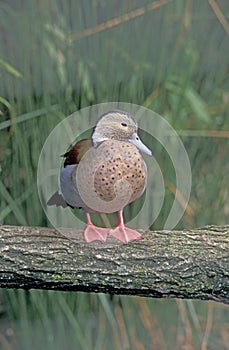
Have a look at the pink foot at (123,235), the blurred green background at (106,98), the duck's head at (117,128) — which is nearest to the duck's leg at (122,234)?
the pink foot at (123,235)

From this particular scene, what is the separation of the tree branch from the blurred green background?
37 centimetres

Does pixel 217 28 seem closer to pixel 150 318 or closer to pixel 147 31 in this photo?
pixel 147 31

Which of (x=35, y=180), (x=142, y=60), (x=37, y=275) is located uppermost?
(x=142, y=60)

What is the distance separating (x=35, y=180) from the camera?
37.1 inches

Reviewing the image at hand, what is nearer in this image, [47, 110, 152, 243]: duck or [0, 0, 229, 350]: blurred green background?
[47, 110, 152, 243]: duck

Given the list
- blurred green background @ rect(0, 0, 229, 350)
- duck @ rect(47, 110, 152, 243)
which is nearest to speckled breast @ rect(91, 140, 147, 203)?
duck @ rect(47, 110, 152, 243)

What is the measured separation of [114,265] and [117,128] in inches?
5.3

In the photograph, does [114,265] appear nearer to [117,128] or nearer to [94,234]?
[94,234]

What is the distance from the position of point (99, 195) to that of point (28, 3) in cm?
49

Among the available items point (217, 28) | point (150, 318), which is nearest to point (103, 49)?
point (217, 28)

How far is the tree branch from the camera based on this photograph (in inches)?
21.8

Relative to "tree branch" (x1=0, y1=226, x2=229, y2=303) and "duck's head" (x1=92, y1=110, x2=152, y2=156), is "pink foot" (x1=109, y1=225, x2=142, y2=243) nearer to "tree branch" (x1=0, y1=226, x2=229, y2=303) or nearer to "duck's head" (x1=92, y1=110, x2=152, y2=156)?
"tree branch" (x1=0, y1=226, x2=229, y2=303)

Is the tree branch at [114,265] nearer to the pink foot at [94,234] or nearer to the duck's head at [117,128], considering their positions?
the pink foot at [94,234]

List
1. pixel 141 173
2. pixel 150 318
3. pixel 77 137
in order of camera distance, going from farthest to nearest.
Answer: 1. pixel 150 318
2. pixel 77 137
3. pixel 141 173
